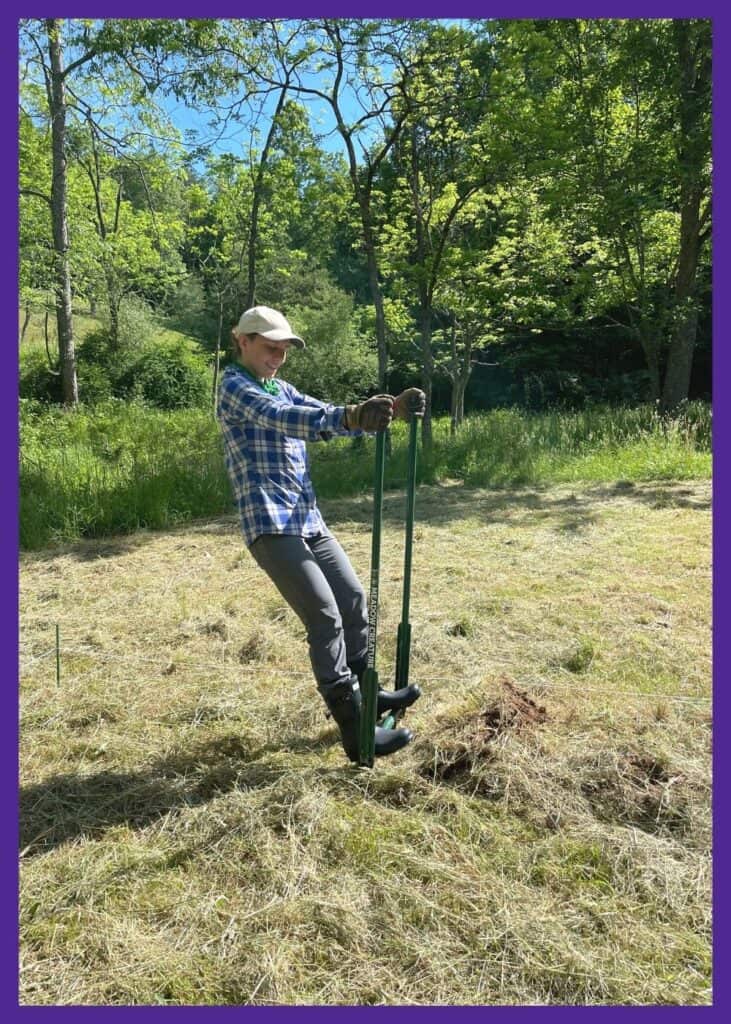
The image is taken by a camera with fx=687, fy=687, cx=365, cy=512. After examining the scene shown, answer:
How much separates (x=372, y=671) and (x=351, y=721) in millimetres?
240

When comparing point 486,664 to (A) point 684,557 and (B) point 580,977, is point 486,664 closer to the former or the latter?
(B) point 580,977

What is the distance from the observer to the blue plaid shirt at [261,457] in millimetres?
2520

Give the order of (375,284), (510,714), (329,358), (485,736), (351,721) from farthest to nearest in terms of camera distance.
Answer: (329,358) < (375,284) < (510,714) < (485,736) < (351,721)

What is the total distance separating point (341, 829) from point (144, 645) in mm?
2391

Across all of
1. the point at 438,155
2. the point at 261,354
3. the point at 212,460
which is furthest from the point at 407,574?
the point at 438,155

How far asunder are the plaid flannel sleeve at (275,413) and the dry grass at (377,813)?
55.2 inches

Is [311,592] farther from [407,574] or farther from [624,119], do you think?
[624,119]

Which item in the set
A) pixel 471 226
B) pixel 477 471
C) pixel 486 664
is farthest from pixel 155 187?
pixel 486 664

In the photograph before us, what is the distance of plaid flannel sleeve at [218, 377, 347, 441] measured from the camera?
2426 mm

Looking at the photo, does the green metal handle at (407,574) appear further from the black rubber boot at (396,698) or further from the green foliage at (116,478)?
the green foliage at (116,478)

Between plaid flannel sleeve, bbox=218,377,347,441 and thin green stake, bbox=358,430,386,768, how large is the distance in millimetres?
278

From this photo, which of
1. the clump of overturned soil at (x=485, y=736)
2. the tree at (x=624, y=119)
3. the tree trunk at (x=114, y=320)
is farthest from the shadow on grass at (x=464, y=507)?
the tree trunk at (x=114, y=320)

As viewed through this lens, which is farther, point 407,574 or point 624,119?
point 624,119

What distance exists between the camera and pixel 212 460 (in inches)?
365
